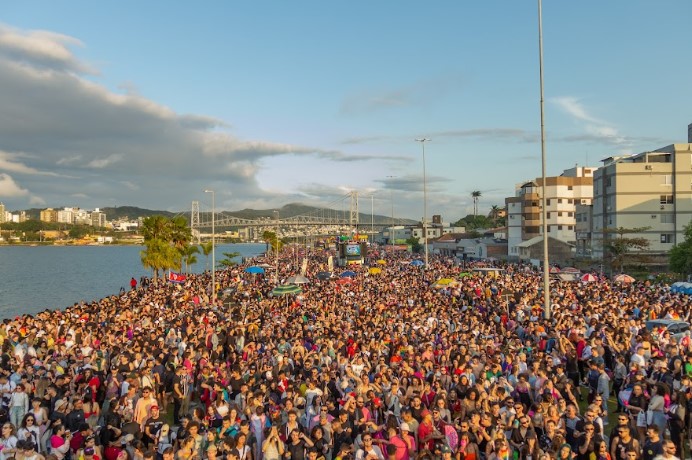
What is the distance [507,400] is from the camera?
29.8ft

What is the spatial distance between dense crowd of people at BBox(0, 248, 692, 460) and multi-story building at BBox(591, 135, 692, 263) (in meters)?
38.6

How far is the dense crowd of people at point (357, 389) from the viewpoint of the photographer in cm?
822

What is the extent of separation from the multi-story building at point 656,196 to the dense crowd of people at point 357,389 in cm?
3861

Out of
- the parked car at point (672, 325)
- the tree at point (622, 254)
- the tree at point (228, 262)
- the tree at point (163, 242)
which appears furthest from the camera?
the tree at point (228, 262)

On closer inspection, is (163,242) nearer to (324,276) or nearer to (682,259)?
(324,276)

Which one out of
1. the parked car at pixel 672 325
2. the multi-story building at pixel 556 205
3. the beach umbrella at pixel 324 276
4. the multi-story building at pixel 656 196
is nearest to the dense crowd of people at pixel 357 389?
the parked car at pixel 672 325

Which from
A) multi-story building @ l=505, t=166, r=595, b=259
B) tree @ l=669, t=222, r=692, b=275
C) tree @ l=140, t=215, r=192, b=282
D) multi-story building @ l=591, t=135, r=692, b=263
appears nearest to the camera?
tree @ l=669, t=222, r=692, b=275

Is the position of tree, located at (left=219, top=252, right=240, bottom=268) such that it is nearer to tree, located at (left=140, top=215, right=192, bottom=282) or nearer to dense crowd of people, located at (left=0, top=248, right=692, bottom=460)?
tree, located at (left=140, top=215, right=192, bottom=282)

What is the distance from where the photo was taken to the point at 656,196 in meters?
54.0

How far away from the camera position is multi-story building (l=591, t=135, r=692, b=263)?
53.2m

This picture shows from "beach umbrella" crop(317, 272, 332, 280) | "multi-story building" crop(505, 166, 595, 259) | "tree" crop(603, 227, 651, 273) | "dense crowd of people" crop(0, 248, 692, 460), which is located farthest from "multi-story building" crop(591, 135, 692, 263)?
"dense crowd of people" crop(0, 248, 692, 460)

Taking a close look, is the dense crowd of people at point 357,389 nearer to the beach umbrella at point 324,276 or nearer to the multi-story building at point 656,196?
the beach umbrella at point 324,276

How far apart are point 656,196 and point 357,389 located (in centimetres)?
5270

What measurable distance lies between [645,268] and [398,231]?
12586 cm
